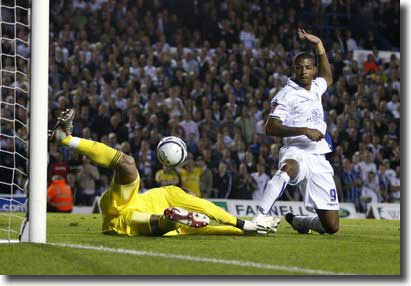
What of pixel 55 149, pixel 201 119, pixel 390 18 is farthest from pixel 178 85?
pixel 390 18

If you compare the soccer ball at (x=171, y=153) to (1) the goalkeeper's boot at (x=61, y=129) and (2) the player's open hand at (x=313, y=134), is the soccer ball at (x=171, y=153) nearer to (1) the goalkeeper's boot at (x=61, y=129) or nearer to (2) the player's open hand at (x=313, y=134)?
(1) the goalkeeper's boot at (x=61, y=129)

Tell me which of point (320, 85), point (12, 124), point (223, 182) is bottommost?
point (223, 182)

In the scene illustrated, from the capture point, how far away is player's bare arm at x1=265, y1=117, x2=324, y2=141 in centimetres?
816

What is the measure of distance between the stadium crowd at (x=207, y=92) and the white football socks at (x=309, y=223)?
6.17 meters

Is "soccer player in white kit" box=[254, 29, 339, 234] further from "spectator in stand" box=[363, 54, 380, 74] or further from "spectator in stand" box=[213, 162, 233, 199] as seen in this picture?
"spectator in stand" box=[363, 54, 380, 74]

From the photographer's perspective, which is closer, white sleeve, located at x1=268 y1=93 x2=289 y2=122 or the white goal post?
the white goal post

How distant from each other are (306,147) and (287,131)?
1.58 feet

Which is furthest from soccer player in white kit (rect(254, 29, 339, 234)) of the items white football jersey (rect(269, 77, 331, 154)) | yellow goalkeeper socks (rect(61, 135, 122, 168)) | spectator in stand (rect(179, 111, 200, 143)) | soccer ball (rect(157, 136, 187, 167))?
spectator in stand (rect(179, 111, 200, 143))

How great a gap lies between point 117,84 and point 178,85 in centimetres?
129

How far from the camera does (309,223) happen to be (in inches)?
343

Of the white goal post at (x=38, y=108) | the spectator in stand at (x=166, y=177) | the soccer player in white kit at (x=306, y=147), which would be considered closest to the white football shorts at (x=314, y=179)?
the soccer player in white kit at (x=306, y=147)

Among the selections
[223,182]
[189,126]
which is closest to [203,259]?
[223,182]

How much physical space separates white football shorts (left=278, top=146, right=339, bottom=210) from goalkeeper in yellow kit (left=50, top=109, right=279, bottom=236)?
0.69 m

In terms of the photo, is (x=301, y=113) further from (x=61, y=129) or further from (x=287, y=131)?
(x=61, y=129)
